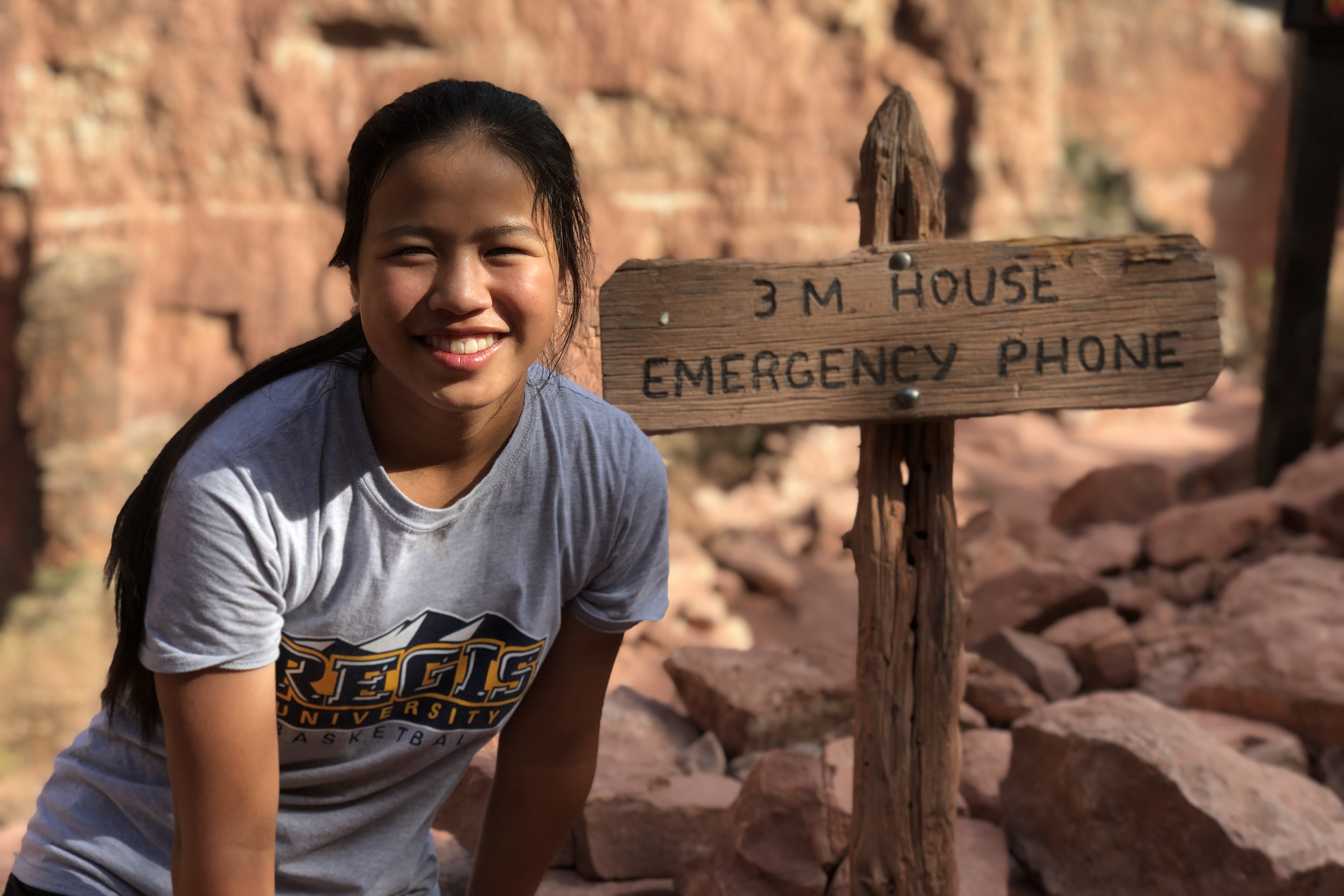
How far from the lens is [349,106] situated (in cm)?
686

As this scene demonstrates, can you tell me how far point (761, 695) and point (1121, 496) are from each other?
285cm

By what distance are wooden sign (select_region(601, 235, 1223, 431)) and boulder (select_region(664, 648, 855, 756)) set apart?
4.06 ft

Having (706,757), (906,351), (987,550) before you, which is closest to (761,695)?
(706,757)

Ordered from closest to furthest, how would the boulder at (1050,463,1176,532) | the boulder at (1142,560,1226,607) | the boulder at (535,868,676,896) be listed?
1. the boulder at (535,868,676,896)
2. the boulder at (1142,560,1226,607)
3. the boulder at (1050,463,1176,532)

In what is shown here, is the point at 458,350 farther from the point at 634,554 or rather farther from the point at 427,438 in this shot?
the point at 634,554

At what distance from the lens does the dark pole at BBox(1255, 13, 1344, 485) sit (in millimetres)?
4574

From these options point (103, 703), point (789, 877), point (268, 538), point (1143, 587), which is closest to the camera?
point (268, 538)

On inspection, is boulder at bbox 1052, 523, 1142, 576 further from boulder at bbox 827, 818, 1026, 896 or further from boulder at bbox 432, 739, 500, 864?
boulder at bbox 432, 739, 500, 864

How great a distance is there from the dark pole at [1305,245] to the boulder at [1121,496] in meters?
0.46

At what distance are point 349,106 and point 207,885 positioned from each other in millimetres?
6106

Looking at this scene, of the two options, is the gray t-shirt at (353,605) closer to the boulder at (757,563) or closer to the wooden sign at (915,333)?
the wooden sign at (915,333)

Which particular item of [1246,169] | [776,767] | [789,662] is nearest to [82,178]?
[789,662]

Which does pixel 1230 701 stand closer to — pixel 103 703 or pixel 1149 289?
pixel 1149 289

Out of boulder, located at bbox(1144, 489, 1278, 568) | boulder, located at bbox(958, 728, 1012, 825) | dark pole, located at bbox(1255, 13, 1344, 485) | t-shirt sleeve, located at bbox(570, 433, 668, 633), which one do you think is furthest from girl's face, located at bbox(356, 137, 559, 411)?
dark pole, located at bbox(1255, 13, 1344, 485)
